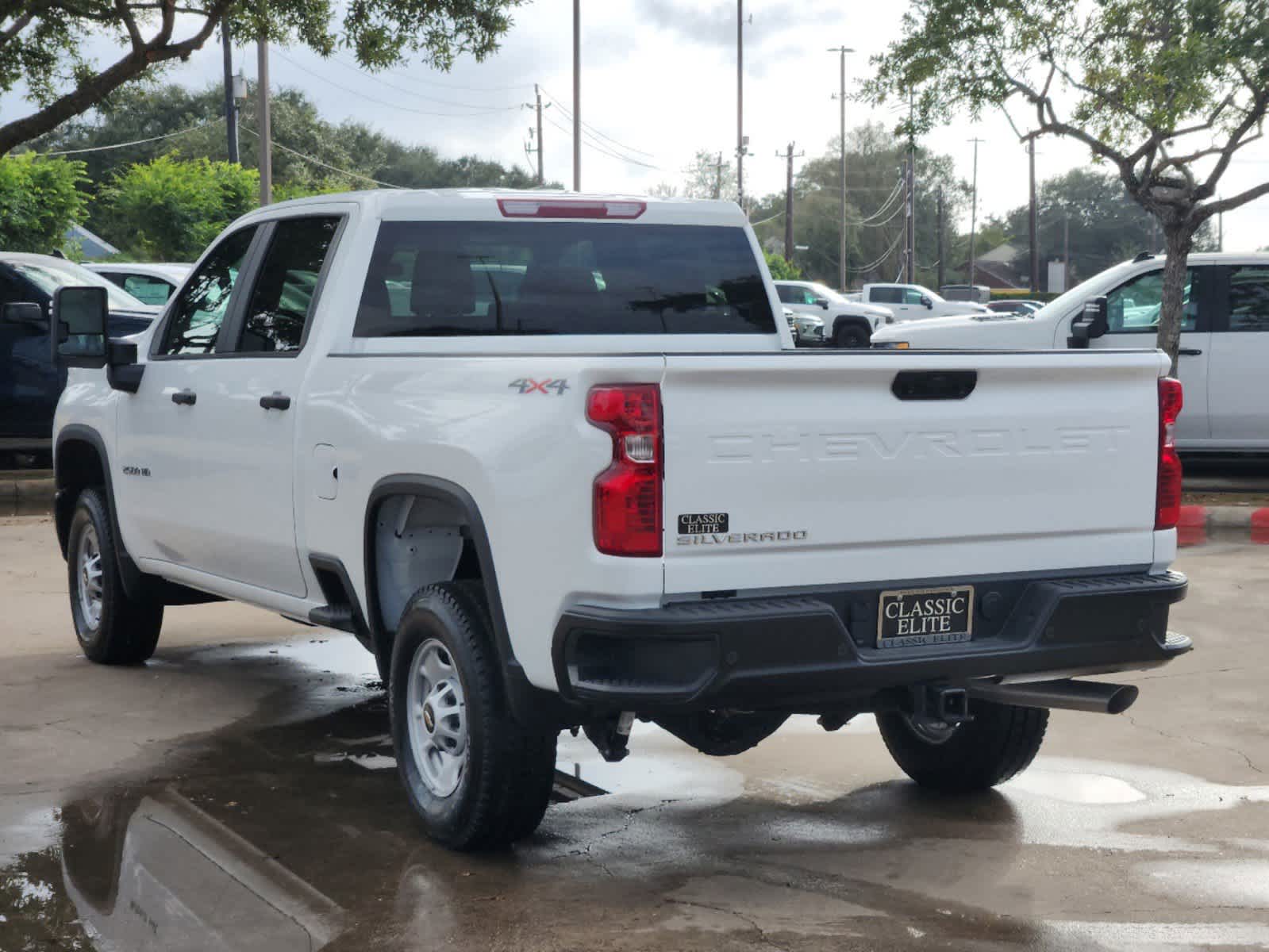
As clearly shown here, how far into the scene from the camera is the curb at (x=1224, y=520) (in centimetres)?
1266

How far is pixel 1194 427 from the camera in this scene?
14.0m

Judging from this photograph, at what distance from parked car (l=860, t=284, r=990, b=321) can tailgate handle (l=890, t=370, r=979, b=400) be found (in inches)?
1518

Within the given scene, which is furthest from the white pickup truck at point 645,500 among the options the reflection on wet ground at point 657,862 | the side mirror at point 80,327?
the side mirror at point 80,327

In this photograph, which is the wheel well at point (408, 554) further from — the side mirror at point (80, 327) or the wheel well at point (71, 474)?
the wheel well at point (71, 474)

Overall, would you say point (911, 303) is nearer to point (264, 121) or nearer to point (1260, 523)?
point (264, 121)

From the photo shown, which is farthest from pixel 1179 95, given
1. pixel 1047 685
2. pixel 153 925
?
pixel 153 925

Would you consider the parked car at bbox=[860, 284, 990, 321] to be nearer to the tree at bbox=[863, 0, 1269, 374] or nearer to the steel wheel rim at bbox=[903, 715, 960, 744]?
the tree at bbox=[863, 0, 1269, 374]

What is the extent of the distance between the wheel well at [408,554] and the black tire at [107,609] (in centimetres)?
255

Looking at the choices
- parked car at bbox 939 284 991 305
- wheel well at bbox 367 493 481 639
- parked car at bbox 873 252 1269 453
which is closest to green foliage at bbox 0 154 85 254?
parked car at bbox 873 252 1269 453

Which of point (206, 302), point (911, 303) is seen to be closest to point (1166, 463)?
A: point (206, 302)

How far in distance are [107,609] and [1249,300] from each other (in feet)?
32.3

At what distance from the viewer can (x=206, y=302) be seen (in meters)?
6.88

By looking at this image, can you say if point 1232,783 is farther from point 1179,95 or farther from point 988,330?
point 1179,95

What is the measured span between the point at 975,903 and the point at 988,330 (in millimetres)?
10907
